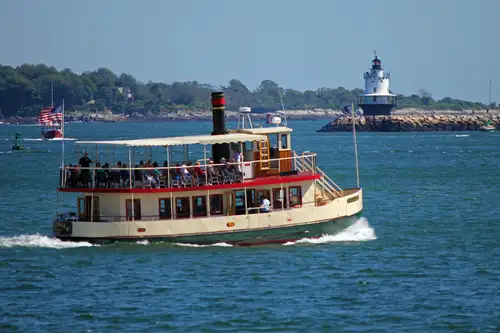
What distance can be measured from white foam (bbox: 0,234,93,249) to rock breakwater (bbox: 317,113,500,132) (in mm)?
129782

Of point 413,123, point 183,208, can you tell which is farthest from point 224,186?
point 413,123

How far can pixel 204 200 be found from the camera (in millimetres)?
34875

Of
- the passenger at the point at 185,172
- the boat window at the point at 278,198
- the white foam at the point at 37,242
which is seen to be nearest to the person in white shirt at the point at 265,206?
the boat window at the point at 278,198

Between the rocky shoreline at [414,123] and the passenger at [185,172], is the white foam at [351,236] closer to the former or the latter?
the passenger at [185,172]

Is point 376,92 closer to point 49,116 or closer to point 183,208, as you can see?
point 49,116

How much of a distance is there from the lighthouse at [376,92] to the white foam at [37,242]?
124 metres

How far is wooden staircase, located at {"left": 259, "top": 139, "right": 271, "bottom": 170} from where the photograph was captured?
3594 centimetres

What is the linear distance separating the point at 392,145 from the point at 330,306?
92935 millimetres

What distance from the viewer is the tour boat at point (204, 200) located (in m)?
33.5

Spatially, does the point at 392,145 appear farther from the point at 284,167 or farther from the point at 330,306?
the point at 330,306

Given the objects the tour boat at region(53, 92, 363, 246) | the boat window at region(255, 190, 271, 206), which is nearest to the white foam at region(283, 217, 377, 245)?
the tour boat at region(53, 92, 363, 246)

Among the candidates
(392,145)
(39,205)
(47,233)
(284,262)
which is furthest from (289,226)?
(392,145)

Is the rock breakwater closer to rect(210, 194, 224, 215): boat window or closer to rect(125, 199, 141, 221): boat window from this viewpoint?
rect(210, 194, 224, 215): boat window

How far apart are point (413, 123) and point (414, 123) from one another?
44cm
